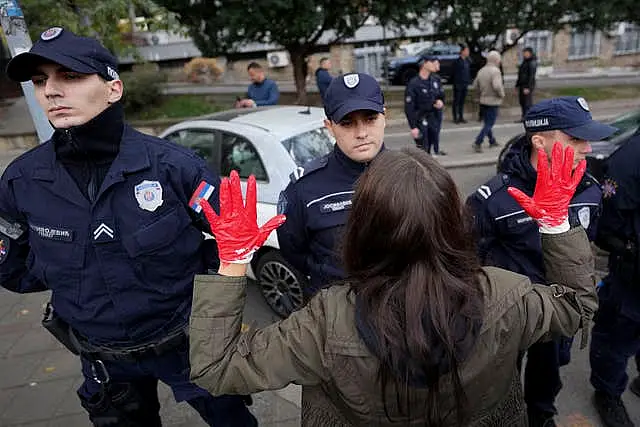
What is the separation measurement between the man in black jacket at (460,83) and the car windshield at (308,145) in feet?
27.1

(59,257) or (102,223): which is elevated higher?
(102,223)

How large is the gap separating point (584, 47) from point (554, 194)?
30.1 metres

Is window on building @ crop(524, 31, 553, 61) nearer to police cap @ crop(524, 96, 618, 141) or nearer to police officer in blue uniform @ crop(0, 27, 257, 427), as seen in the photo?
police cap @ crop(524, 96, 618, 141)

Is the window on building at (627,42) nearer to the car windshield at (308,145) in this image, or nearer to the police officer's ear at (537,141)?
the car windshield at (308,145)

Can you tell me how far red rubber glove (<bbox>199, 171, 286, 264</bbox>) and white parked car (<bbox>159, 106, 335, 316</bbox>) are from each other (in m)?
2.50

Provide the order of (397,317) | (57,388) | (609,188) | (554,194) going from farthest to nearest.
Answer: (57,388) → (609,188) → (554,194) → (397,317)

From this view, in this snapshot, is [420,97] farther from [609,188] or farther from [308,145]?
[609,188]

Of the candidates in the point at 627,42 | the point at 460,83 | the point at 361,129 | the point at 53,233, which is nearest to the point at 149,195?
the point at 53,233

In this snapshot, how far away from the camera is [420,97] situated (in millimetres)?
8172

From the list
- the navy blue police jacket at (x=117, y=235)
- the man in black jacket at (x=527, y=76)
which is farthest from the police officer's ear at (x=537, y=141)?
the man in black jacket at (x=527, y=76)

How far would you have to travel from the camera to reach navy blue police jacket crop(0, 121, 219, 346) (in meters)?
1.83

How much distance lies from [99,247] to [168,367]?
0.62 m

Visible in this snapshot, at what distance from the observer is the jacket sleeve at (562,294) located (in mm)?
1276

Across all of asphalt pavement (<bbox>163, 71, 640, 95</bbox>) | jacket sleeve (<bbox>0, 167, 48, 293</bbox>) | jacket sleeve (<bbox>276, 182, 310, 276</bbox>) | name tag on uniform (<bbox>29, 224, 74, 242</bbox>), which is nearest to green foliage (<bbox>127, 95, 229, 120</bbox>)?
asphalt pavement (<bbox>163, 71, 640, 95</bbox>)
